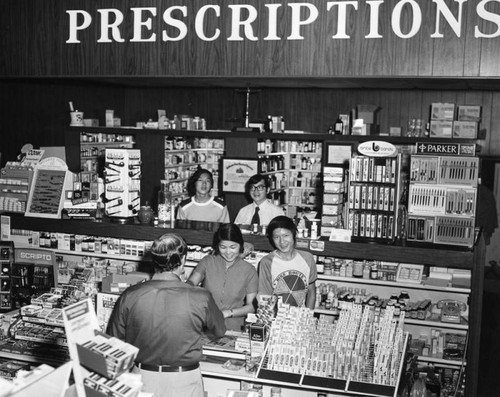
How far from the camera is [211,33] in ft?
16.7

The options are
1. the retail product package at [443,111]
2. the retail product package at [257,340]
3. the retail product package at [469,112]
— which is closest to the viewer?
the retail product package at [257,340]

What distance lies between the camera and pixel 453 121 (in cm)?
1139

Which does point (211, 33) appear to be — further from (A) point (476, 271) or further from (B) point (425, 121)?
(B) point (425, 121)

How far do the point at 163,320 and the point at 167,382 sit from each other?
39cm

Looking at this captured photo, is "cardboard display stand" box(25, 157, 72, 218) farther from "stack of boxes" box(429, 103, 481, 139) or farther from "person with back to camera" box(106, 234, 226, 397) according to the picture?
"stack of boxes" box(429, 103, 481, 139)

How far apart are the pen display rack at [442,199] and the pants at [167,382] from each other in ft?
10.5

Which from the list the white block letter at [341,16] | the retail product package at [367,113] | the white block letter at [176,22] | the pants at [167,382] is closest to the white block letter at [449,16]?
the white block letter at [341,16]

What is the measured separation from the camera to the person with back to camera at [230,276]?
528cm

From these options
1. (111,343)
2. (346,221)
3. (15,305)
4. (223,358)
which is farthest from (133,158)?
(111,343)

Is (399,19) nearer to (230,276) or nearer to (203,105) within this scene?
(230,276)

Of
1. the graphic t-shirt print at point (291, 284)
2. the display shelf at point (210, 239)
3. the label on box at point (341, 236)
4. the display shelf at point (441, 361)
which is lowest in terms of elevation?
the display shelf at point (441, 361)

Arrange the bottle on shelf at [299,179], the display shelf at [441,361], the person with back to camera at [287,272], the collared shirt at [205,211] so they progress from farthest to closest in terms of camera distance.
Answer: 1. the bottle on shelf at [299,179]
2. the collared shirt at [205,211]
3. the display shelf at [441,361]
4. the person with back to camera at [287,272]

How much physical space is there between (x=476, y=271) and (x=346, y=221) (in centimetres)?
142

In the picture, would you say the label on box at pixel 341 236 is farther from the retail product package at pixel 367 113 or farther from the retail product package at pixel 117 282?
the retail product package at pixel 367 113
